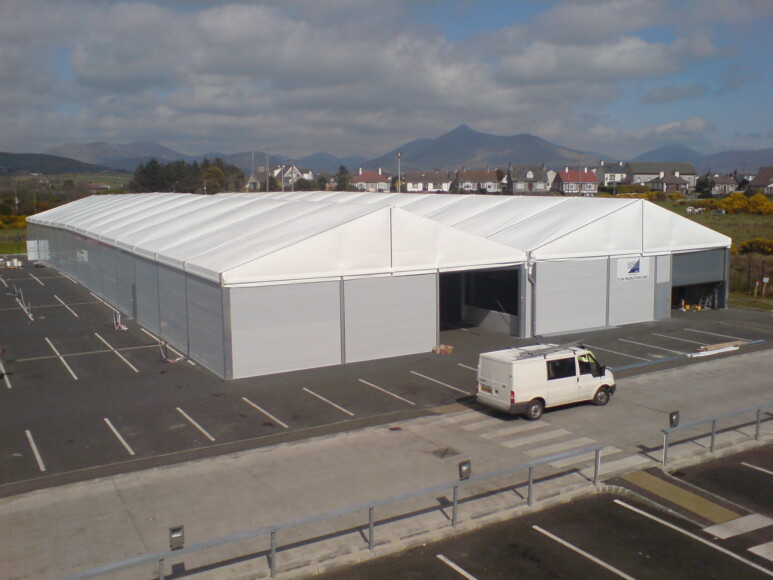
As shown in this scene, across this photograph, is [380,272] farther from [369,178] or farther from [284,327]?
[369,178]

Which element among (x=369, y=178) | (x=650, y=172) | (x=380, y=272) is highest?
(x=650, y=172)

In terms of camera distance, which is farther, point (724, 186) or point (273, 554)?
point (724, 186)

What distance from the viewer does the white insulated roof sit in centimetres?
2206

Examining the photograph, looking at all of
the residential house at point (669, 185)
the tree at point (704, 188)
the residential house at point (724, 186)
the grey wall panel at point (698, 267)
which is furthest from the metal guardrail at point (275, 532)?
the residential house at point (724, 186)

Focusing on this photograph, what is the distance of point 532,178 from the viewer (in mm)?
127250

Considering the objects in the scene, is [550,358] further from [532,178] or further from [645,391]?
[532,178]

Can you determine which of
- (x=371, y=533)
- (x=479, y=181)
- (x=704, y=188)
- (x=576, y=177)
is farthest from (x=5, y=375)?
(x=479, y=181)

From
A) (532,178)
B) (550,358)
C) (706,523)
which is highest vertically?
(532,178)

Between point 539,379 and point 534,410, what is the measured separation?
0.75m

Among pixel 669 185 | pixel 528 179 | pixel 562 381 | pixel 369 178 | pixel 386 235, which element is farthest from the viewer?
pixel 369 178

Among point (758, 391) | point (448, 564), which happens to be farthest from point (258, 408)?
point (758, 391)

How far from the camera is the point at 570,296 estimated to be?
2786 centimetres

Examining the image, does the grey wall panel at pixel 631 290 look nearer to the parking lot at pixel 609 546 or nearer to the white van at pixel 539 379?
the white van at pixel 539 379

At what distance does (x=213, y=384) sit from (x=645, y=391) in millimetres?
12092
